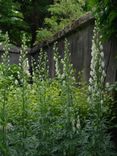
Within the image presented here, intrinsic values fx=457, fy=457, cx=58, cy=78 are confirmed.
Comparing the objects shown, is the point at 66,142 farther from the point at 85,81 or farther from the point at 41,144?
the point at 85,81

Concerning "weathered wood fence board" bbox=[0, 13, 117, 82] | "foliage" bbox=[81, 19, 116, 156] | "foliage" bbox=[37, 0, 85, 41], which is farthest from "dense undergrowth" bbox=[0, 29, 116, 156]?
"foliage" bbox=[37, 0, 85, 41]

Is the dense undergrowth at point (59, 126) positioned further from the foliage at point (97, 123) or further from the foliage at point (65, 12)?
the foliage at point (65, 12)

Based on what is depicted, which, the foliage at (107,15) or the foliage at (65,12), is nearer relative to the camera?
the foliage at (107,15)

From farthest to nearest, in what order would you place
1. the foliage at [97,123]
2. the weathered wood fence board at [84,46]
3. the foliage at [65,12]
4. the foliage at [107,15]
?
the foliage at [65,12], the weathered wood fence board at [84,46], the foliage at [107,15], the foliage at [97,123]

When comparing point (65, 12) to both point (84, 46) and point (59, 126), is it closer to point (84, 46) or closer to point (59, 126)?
point (84, 46)

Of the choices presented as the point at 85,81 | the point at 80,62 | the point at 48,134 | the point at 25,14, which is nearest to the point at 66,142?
the point at 48,134

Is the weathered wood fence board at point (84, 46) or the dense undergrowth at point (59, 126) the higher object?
the weathered wood fence board at point (84, 46)

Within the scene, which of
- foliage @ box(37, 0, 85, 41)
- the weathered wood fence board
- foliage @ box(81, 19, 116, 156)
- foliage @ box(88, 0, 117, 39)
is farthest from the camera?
foliage @ box(37, 0, 85, 41)

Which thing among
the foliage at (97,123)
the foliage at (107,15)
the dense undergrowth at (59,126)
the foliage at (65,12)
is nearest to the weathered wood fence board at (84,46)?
the foliage at (107,15)

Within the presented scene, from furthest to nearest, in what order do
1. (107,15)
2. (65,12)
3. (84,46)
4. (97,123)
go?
1. (65,12)
2. (84,46)
3. (107,15)
4. (97,123)

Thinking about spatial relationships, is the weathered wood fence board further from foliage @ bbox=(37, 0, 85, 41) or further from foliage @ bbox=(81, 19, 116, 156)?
foliage @ bbox=(37, 0, 85, 41)

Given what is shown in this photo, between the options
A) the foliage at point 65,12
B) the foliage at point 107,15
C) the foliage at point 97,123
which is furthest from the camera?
the foliage at point 65,12

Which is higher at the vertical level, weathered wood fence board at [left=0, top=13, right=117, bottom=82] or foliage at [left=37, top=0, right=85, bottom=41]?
foliage at [left=37, top=0, right=85, bottom=41]

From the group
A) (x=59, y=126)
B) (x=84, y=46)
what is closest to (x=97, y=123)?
(x=59, y=126)
